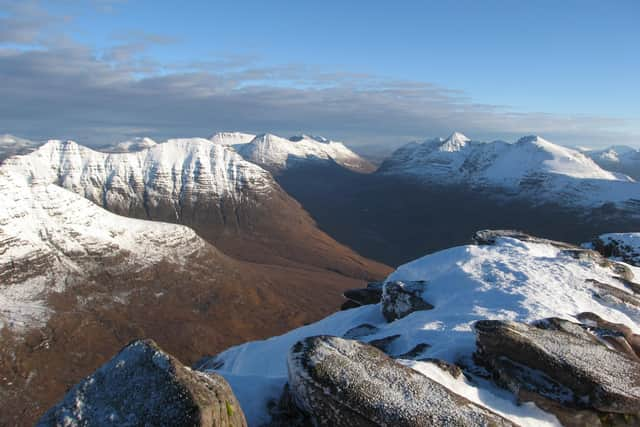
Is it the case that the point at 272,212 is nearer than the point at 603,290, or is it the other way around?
the point at 603,290

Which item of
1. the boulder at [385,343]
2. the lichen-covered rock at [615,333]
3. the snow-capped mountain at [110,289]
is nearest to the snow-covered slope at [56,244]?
the snow-capped mountain at [110,289]

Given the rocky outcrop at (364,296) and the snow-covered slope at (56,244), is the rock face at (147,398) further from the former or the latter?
the snow-covered slope at (56,244)

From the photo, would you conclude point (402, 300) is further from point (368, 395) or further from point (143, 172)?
point (143, 172)

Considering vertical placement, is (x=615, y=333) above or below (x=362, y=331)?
above

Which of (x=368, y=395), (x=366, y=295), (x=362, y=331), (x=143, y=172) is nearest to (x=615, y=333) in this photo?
(x=368, y=395)

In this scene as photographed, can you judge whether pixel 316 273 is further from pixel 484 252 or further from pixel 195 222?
pixel 484 252

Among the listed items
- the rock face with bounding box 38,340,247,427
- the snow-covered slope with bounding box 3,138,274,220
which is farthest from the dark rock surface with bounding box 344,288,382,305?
the snow-covered slope with bounding box 3,138,274,220

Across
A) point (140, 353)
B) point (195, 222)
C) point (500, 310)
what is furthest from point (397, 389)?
point (195, 222)
